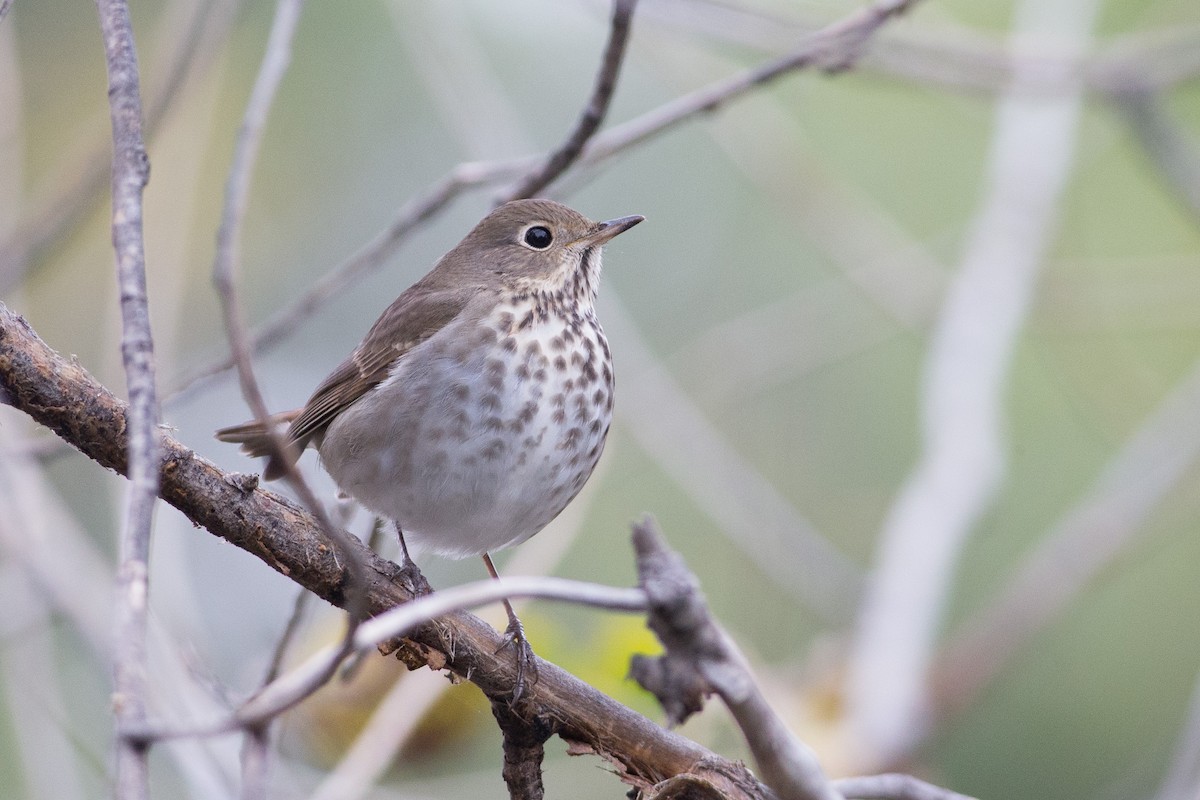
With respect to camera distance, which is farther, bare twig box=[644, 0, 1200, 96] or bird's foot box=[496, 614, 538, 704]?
bare twig box=[644, 0, 1200, 96]

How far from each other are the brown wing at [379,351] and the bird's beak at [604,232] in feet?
1.64

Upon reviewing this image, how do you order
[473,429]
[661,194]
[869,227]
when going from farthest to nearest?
[661,194] → [869,227] → [473,429]

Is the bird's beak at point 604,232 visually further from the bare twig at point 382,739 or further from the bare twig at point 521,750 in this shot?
the bare twig at point 521,750

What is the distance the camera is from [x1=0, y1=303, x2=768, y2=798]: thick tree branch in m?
2.40

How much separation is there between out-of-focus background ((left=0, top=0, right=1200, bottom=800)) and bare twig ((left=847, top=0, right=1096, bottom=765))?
2 centimetres

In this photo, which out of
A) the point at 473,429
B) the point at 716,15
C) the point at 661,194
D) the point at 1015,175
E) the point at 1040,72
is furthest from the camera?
the point at 661,194

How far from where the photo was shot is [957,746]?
7852 mm

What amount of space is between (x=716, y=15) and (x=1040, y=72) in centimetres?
150

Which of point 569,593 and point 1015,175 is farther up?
point 1015,175

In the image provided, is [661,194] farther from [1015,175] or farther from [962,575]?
[1015,175]

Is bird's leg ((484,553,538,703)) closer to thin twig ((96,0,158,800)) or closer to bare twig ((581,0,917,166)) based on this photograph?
thin twig ((96,0,158,800))

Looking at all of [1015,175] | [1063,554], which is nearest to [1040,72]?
[1015,175]

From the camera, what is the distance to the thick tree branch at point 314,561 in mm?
A: 2396

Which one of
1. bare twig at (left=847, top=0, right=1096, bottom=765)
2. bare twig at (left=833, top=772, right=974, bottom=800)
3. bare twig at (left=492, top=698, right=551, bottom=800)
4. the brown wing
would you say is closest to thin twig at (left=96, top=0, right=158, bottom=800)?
bare twig at (left=492, top=698, right=551, bottom=800)
